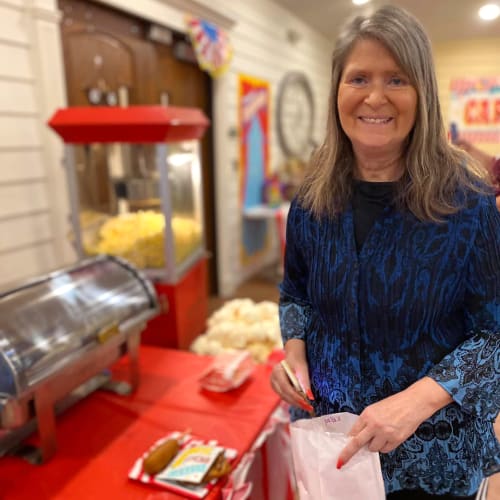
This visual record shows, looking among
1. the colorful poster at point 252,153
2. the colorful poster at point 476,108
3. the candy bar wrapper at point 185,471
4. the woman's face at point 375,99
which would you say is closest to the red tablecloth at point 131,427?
the candy bar wrapper at point 185,471

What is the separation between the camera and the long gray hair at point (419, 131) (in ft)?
2.65

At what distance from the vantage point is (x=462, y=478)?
2.96ft

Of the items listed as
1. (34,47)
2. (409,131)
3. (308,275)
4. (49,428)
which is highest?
(34,47)

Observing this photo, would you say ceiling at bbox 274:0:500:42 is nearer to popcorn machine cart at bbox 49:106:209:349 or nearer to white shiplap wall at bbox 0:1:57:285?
white shiplap wall at bbox 0:1:57:285

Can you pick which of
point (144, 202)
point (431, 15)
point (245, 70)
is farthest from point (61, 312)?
point (431, 15)

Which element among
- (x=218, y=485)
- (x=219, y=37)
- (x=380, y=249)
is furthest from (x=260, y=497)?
(x=219, y=37)

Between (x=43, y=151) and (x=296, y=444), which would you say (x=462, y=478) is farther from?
(x=43, y=151)

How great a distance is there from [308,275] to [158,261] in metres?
1.19

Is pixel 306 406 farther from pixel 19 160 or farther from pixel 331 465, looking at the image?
pixel 19 160

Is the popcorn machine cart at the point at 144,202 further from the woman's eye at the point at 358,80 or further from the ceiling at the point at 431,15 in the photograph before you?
the ceiling at the point at 431,15

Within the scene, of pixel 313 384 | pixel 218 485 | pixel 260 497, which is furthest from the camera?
pixel 260 497

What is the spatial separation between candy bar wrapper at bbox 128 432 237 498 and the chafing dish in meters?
0.28

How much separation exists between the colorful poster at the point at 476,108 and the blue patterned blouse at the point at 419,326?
202 centimetres

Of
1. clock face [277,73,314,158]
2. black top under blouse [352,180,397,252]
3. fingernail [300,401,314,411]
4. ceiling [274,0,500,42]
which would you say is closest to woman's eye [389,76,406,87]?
black top under blouse [352,180,397,252]
